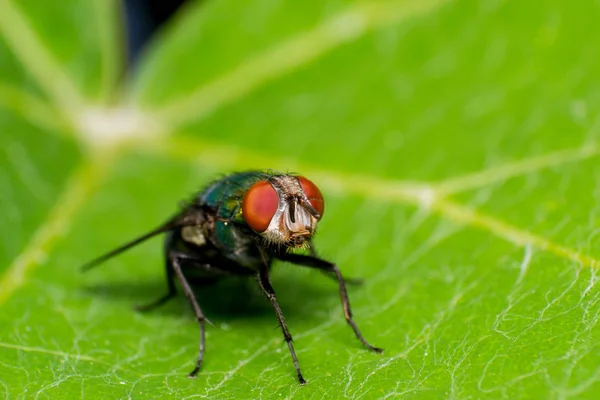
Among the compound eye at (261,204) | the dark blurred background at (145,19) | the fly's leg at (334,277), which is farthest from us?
the dark blurred background at (145,19)

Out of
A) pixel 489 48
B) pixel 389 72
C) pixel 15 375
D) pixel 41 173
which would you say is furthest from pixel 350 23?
pixel 15 375

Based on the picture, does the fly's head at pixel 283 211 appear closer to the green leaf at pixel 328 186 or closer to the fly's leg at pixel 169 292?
the green leaf at pixel 328 186

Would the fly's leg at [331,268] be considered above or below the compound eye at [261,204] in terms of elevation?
below

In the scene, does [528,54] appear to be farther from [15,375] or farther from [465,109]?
[15,375]

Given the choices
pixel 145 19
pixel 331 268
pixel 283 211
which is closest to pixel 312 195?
pixel 283 211

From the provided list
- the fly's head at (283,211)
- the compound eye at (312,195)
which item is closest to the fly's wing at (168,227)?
the fly's head at (283,211)

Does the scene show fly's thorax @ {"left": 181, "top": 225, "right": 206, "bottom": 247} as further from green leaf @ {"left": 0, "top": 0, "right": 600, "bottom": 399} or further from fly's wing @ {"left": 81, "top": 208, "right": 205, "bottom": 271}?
green leaf @ {"left": 0, "top": 0, "right": 600, "bottom": 399}

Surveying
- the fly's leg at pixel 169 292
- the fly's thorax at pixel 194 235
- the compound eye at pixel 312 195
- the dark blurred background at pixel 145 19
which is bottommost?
the fly's leg at pixel 169 292

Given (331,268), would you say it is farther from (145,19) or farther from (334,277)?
(145,19)
